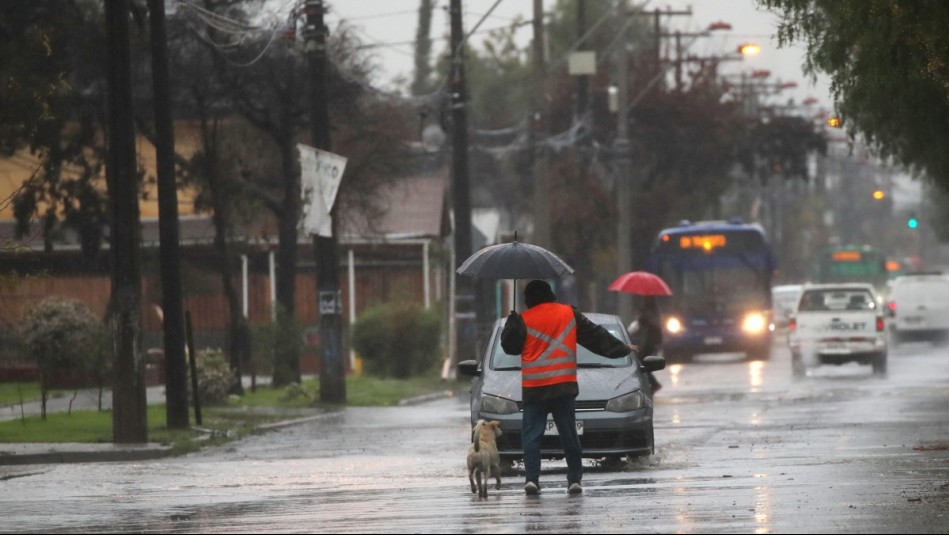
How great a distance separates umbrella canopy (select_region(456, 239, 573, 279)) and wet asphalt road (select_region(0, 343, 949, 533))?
178cm

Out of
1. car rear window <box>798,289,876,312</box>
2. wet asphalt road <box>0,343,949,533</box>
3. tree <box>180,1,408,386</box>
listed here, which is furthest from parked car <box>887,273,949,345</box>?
wet asphalt road <box>0,343,949,533</box>

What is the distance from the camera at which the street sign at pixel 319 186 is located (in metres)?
29.9

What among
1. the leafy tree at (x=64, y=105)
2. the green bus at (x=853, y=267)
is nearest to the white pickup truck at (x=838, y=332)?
the leafy tree at (x=64, y=105)

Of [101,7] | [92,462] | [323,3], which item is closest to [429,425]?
[92,462]

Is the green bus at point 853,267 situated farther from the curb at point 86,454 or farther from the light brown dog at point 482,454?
the light brown dog at point 482,454

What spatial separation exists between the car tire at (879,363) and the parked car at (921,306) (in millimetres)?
15213

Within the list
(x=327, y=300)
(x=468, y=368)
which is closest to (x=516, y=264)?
(x=468, y=368)

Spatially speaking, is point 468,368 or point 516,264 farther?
point 468,368

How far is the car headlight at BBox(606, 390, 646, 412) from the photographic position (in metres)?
17.7

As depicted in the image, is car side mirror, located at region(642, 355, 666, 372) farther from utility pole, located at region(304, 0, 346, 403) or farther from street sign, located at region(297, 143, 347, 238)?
utility pole, located at region(304, 0, 346, 403)

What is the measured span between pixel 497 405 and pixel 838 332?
20.6m

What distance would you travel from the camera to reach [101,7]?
3297cm

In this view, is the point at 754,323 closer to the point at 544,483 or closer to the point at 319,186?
the point at 319,186

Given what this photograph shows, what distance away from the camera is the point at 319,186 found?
98.2 ft
